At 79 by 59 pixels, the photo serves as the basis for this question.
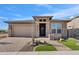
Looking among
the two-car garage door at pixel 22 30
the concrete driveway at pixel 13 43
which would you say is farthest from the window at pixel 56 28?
the concrete driveway at pixel 13 43

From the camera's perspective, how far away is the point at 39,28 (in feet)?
64.8

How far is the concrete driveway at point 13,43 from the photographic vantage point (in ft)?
54.6

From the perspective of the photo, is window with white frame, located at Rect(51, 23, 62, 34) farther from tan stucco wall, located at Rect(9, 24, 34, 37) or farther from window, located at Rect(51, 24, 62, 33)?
tan stucco wall, located at Rect(9, 24, 34, 37)

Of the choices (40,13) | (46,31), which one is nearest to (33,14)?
(40,13)

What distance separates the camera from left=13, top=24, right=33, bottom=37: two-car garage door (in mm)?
18644

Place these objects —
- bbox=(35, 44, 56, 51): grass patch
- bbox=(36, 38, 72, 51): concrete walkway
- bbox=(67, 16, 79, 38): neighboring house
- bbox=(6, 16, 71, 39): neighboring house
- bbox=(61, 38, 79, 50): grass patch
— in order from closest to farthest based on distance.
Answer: bbox=(36, 38, 72, 51): concrete walkway
bbox=(35, 44, 56, 51): grass patch
bbox=(61, 38, 79, 50): grass patch
bbox=(6, 16, 71, 39): neighboring house
bbox=(67, 16, 79, 38): neighboring house

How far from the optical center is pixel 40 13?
56.8 feet

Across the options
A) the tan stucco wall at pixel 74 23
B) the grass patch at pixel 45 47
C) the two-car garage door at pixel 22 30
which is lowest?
the grass patch at pixel 45 47

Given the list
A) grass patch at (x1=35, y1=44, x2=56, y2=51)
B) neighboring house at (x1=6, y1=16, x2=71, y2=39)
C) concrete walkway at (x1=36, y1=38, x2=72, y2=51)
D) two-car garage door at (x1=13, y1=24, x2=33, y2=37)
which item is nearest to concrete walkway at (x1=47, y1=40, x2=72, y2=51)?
concrete walkway at (x1=36, y1=38, x2=72, y2=51)

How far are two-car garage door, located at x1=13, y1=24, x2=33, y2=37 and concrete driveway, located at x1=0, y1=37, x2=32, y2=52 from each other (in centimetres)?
58

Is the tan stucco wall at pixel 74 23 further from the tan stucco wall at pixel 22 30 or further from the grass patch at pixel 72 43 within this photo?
the tan stucco wall at pixel 22 30

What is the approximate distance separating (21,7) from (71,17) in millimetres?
4539

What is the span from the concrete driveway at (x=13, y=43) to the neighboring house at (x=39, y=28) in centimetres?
64
